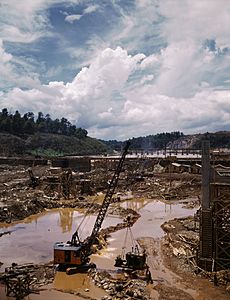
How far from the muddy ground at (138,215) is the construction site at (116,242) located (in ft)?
0.25

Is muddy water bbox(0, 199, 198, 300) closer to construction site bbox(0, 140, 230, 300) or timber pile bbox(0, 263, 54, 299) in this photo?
construction site bbox(0, 140, 230, 300)

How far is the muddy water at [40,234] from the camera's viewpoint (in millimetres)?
30125

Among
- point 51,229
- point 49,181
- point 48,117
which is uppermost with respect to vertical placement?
point 48,117

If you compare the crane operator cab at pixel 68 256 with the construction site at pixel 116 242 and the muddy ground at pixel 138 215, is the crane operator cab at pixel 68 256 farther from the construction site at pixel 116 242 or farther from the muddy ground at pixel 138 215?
the muddy ground at pixel 138 215

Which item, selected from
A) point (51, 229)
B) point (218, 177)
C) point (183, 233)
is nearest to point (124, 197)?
point (51, 229)

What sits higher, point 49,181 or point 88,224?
point 49,181

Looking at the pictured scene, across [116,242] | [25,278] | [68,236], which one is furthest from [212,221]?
[68,236]

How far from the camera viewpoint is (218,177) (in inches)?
939

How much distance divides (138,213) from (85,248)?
23433 mm

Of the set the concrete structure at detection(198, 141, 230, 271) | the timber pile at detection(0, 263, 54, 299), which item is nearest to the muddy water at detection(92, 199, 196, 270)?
the timber pile at detection(0, 263, 54, 299)

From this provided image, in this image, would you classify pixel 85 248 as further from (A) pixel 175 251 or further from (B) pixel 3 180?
(B) pixel 3 180

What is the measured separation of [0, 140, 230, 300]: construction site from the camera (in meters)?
22.3

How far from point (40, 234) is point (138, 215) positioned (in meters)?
14.6

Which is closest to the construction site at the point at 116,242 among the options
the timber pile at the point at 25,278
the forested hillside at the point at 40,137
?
the timber pile at the point at 25,278
